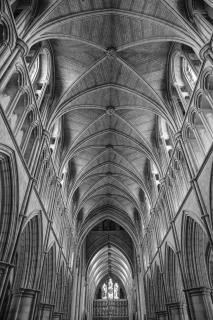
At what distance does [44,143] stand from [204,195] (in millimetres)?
8894

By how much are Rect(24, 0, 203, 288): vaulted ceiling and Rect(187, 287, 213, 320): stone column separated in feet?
27.7

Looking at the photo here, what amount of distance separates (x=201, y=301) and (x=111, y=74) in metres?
14.3

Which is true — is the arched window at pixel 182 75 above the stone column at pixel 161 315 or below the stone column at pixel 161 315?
above

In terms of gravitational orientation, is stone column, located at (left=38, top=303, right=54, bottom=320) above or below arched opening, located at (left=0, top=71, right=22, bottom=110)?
below

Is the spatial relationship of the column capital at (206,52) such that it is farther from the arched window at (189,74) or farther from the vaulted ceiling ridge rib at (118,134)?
the vaulted ceiling ridge rib at (118,134)

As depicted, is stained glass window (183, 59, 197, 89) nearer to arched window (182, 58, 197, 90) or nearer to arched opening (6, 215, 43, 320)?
arched window (182, 58, 197, 90)

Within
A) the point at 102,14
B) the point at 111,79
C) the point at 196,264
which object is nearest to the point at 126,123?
the point at 111,79

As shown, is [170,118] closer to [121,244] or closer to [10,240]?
[10,240]

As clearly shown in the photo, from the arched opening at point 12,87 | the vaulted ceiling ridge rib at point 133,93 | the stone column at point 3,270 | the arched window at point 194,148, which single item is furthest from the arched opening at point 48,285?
the arched window at point 194,148

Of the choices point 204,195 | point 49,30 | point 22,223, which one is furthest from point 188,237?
point 49,30

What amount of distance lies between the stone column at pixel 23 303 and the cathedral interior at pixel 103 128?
0.16 ft

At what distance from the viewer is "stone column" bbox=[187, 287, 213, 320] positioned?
12220mm

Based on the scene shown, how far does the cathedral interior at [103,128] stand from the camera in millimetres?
10519

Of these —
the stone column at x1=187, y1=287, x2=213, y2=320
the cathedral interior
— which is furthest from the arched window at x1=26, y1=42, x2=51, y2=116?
the stone column at x1=187, y1=287, x2=213, y2=320
